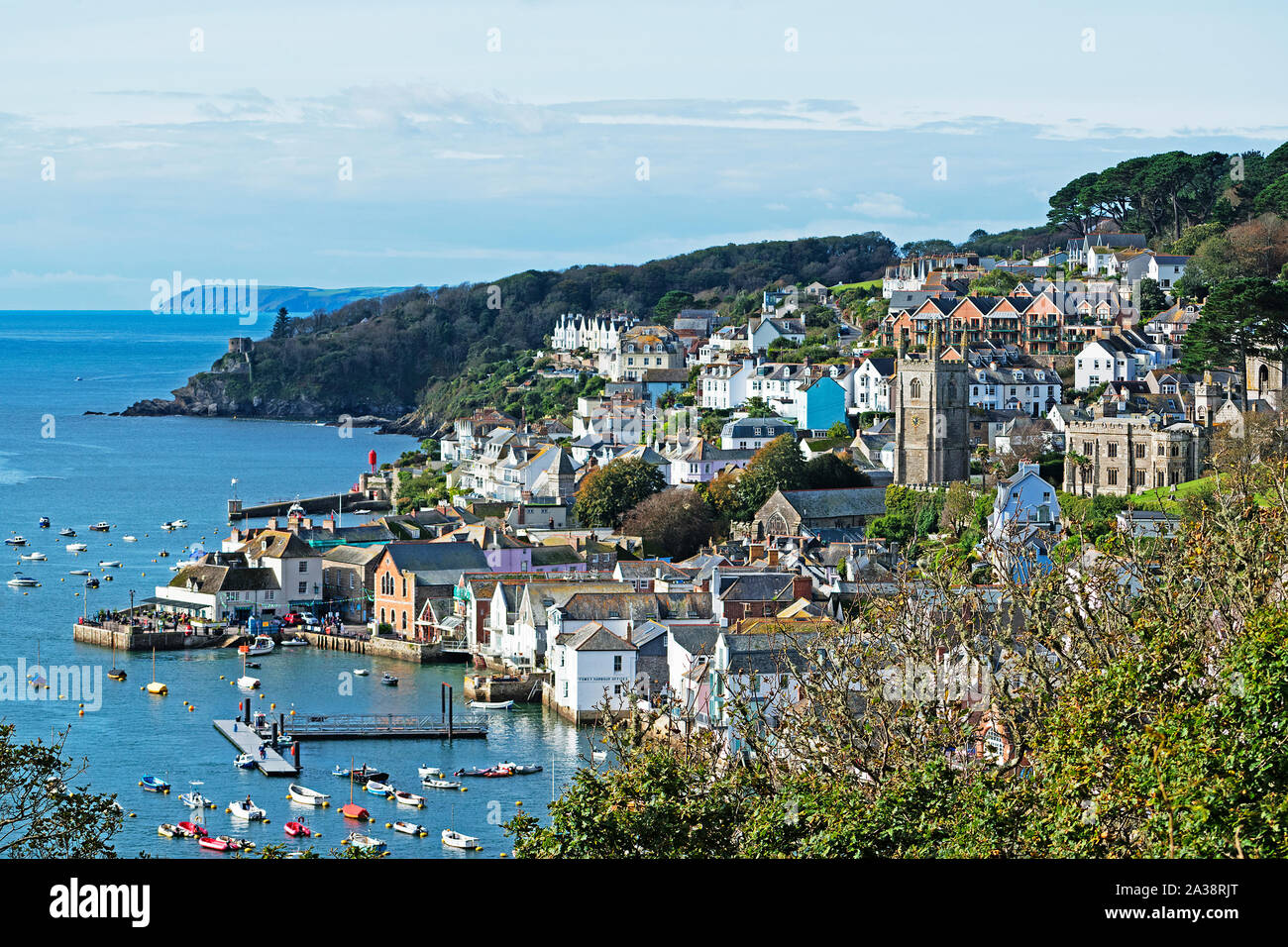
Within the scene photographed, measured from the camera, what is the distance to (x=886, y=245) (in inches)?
3792

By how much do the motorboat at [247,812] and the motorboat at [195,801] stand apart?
0.34 m

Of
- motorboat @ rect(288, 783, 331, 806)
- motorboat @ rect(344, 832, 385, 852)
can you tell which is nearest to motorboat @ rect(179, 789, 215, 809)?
motorboat @ rect(288, 783, 331, 806)

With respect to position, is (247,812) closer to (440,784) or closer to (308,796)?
(308,796)

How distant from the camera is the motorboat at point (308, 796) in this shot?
2275cm

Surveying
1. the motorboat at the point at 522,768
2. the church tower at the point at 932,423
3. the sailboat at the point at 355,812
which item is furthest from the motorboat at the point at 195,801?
the church tower at the point at 932,423

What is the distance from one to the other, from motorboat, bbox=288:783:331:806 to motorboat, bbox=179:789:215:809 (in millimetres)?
1067

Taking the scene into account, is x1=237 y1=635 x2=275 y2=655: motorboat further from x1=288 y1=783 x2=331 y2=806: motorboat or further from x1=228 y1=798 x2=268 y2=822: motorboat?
x1=228 y1=798 x2=268 y2=822: motorboat

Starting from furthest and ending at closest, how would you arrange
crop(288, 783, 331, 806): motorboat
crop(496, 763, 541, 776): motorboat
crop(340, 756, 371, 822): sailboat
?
crop(496, 763, 541, 776): motorboat → crop(288, 783, 331, 806): motorboat → crop(340, 756, 371, 822): sailboat

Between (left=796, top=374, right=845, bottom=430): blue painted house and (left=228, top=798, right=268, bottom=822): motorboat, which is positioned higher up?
(left=796, top=374, right=845, bottom=430): blue painted house

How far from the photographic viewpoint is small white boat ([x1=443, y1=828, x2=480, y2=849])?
67.3ft

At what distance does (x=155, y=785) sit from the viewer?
23109 millimetres

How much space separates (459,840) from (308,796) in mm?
3085
